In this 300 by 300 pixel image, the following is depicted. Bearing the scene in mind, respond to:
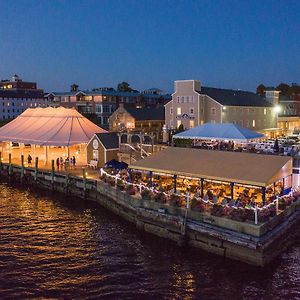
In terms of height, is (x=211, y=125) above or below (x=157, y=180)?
above

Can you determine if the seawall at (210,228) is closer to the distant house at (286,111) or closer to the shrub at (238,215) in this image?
the shrub at (238,215)

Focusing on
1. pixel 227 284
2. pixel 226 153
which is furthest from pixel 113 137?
pixel 227 284

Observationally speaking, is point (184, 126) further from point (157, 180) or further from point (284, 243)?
point (284, 243)

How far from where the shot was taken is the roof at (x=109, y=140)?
Answer: 46906 mm

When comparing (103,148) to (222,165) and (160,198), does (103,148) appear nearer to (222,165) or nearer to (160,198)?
(160,198)

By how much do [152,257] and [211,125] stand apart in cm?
2325

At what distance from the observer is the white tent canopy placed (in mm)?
52672

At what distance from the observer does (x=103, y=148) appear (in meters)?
46.6

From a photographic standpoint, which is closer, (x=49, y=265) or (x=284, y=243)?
(x=49, y=265)

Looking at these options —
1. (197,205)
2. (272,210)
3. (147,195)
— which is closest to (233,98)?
(147,195)

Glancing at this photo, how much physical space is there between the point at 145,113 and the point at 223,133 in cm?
3570

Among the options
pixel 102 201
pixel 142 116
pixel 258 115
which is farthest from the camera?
pixel 142 116

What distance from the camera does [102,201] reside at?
125ft

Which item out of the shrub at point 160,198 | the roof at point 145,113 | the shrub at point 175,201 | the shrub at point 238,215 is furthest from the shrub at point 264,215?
the roof at point 145,113
